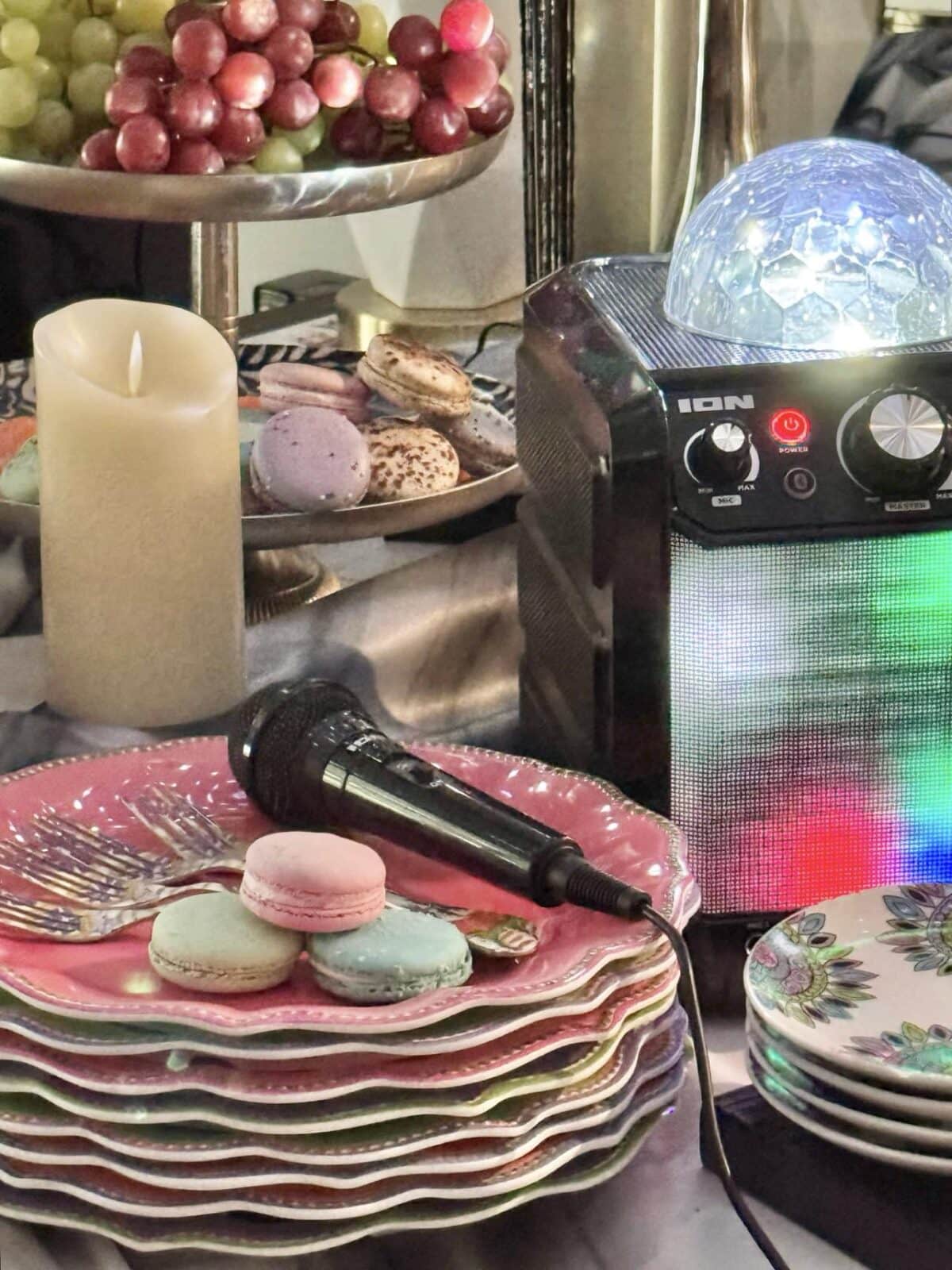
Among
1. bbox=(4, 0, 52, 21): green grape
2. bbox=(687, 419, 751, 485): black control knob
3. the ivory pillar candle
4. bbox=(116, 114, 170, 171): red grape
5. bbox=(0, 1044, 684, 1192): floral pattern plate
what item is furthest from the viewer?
bbox=(4, 0, 52, 21): green grape

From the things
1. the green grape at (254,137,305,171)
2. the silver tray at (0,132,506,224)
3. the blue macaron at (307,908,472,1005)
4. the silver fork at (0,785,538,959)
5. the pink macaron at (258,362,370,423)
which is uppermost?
the green grape at (254,137,305,171)

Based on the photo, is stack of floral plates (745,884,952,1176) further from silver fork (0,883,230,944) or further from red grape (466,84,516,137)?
red grape (466,84,516,137)

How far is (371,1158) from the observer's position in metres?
0.45

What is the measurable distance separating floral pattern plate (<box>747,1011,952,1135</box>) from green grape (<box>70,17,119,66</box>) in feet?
2.09

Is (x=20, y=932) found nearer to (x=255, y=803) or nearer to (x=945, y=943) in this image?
(x=255, y=803)

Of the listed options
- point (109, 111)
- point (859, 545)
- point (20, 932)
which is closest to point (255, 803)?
point (20, 932)

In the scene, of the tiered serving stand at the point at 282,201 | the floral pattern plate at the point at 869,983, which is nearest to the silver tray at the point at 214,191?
the tiered serving stand at the point at 282,201

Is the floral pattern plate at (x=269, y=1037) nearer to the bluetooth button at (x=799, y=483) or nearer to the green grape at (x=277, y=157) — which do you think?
the bluetooth button at (x=799, y=483)

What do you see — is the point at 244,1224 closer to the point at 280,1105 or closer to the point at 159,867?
the point at 280,1105

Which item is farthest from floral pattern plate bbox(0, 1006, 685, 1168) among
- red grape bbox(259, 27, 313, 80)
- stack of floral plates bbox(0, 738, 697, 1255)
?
red grape bbox(259, 27, 313, 80)

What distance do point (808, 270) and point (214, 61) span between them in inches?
13.0

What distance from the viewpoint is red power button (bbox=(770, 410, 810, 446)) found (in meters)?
0.59

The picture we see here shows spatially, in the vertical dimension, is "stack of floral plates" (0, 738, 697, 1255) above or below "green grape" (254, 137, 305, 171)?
below

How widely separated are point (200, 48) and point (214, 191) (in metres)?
0.07
